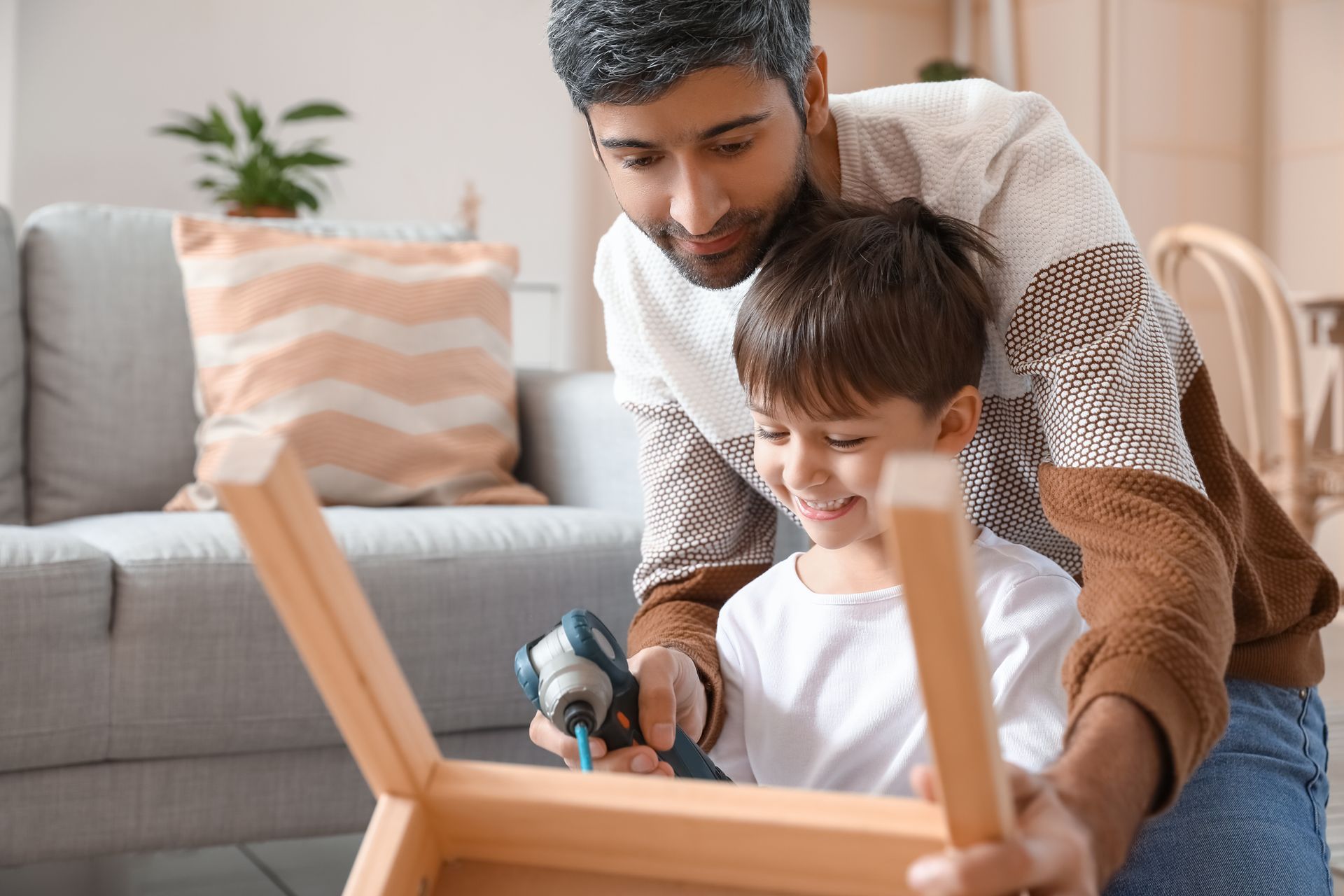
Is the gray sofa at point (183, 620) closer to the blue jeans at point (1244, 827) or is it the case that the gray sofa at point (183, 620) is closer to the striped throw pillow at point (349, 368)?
the striped throw pillow at point (349, 368)

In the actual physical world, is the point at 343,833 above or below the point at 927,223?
below

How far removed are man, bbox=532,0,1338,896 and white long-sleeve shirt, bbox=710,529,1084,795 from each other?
0.04m

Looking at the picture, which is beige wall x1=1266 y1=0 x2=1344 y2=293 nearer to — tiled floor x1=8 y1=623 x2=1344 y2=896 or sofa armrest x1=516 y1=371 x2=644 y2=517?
tiled floor x1=8 y1=623 x2=1344 y2=896

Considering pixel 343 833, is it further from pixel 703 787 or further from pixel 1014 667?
pixel 703 787

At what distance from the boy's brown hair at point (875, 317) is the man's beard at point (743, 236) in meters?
0.03

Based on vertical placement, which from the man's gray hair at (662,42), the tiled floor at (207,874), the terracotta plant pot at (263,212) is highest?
the man's gray hair at (662,42)

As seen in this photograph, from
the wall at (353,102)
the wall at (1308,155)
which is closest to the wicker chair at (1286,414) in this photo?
the wall at (1308,155)

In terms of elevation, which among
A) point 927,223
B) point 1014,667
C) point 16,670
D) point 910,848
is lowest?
point 16,670

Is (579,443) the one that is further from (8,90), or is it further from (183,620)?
(8,90)

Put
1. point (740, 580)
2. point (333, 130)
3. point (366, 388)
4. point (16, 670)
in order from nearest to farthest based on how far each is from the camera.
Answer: point (740, 580), point (16, 670), point (366, 388), point (333, 130)

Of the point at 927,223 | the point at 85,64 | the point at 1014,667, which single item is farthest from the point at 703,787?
the point at 85,64

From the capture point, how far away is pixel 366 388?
6.13 ft

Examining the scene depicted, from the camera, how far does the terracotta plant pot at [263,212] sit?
9.76 feet

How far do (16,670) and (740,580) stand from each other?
0.73 m
